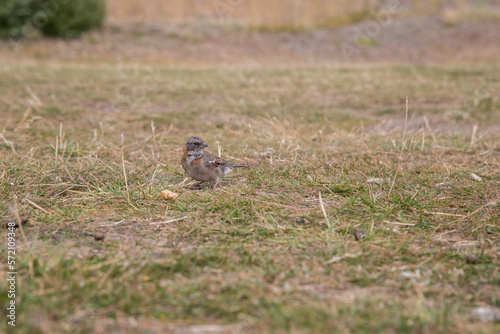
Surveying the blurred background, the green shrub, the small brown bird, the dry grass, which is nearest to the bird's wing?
the small brown bird

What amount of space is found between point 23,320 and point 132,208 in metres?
1.29

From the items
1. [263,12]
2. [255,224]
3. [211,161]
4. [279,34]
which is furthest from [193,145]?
[263,12]

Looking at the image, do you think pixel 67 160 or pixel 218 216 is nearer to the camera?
pixel 218 216

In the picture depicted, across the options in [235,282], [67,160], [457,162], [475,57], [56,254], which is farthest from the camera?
[475,57]

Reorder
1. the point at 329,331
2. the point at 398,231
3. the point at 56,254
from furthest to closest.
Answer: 1. the point at 398,231
2. the point at 56,254
3. the point at 329,331

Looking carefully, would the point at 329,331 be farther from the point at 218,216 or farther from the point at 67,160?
the point at 67,160

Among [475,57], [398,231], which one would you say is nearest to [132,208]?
[398,231]

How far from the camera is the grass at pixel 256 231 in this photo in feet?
6.54

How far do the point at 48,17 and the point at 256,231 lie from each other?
15475 mm

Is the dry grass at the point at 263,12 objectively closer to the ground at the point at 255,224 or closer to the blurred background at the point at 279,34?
the blurred background at the point at 279,34

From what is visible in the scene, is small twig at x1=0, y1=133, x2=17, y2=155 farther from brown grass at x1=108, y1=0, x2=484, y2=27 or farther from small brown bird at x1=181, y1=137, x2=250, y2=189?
brown grass at x1=108, y1=0, x2=484, y2=27

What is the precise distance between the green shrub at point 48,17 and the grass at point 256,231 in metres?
10.8

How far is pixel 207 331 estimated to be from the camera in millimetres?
1879

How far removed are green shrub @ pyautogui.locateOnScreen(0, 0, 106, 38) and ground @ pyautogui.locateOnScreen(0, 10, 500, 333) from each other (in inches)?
395
